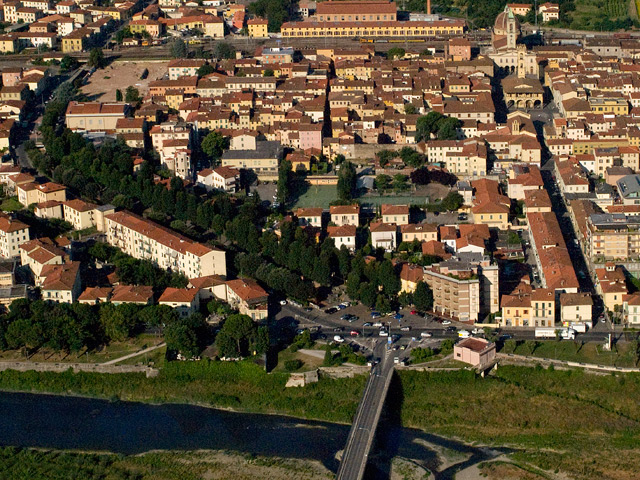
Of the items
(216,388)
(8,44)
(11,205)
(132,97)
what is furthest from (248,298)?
(8,44)

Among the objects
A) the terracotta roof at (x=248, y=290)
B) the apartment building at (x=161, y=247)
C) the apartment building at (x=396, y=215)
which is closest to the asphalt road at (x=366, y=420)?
the terracotta roof at (x=248, y=290)

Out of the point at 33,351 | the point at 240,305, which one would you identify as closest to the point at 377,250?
the point at 240,305

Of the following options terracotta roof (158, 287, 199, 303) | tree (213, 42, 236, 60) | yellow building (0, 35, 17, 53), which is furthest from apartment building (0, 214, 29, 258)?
yellow building (0, 35, 17, 53)

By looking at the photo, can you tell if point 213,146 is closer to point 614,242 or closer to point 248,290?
point 248,290

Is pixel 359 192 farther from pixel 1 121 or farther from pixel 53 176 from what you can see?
pixel 1 121

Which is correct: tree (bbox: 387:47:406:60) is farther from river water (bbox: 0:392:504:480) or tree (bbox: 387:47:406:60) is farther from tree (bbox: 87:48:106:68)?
river water (bbox: 0:392:504:480)
